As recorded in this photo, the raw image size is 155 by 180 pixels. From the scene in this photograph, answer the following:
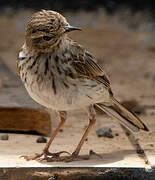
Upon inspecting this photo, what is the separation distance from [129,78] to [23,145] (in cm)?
447

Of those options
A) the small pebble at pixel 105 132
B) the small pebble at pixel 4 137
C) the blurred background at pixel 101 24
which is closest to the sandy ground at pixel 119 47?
the blurred background at pixel 101 24

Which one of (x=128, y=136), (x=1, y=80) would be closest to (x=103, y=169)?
(x=128, y=136)

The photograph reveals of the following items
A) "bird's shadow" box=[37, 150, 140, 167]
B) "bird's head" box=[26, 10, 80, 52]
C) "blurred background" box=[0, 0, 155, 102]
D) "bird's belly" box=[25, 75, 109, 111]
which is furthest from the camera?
"blurred background" box=[0, 0, 155, 102]

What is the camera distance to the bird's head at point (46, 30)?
19.7 ft

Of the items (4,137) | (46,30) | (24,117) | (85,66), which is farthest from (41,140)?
(46,30)

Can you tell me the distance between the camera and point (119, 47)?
42.7ft

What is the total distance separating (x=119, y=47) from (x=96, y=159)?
674cm

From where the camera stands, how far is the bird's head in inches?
237

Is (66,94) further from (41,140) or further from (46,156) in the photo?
(41,140)

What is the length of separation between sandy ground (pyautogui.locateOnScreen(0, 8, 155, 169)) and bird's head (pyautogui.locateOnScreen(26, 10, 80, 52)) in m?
3.21

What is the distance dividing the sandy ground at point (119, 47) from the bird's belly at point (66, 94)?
9.26ft

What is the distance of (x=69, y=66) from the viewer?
630cm

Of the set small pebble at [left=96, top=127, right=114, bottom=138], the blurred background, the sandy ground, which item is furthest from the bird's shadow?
the blurred background

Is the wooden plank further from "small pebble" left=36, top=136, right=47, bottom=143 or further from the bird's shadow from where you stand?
the bird's shadow
